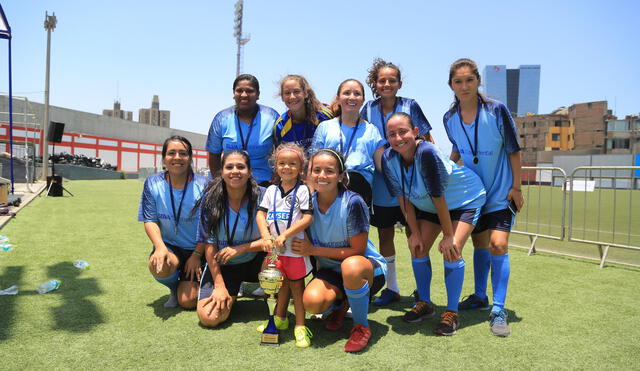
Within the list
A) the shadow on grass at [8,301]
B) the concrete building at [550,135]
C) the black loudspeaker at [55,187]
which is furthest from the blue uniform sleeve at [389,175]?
the concrete building at [550,135]

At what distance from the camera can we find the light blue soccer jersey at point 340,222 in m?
2.93

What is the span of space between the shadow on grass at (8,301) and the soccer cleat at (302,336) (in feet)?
6.06

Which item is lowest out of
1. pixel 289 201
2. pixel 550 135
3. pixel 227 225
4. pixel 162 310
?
pixel 162 310

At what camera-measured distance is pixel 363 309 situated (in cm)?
A: 285

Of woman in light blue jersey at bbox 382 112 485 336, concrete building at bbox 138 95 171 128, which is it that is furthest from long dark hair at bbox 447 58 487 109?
concrete building at bbox 138 95 171 128

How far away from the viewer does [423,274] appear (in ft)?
11.0

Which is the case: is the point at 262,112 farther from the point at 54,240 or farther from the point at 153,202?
the point at 54,240

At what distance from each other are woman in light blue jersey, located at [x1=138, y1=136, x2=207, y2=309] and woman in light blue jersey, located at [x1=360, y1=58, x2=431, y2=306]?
1.53 m

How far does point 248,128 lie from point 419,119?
4.90ft

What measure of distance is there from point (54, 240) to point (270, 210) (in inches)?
193

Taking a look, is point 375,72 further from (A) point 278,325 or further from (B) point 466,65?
(A) point 278,325

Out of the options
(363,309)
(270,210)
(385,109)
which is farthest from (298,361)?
(385,109)

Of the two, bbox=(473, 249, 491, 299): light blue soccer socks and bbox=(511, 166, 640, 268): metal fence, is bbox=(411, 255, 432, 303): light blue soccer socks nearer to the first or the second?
bbox=(473, 249, 491, 299): light blue soccer socks

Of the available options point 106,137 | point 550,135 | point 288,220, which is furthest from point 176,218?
point 550,135
